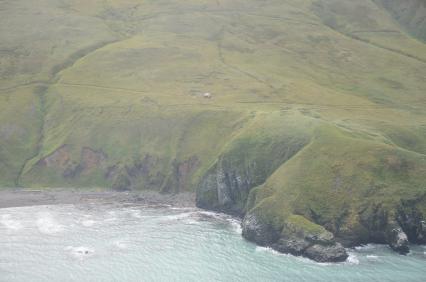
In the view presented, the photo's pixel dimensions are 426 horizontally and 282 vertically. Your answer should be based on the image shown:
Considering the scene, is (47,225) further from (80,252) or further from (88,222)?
(80,252)

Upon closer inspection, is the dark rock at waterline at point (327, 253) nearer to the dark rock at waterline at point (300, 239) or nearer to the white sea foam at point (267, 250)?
the dark rock at waterline at point (300, 239)

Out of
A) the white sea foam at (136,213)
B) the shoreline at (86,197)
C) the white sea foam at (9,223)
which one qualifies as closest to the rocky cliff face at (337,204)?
the white sea foam at (136,213)

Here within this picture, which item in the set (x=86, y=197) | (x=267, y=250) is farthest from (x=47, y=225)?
(x=267, y=250)

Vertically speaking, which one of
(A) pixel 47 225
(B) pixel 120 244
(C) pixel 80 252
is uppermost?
(B) pixel 120 244

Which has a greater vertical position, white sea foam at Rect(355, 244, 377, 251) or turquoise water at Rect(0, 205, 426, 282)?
white sea foam at Rect(355, 244, 377, 251)

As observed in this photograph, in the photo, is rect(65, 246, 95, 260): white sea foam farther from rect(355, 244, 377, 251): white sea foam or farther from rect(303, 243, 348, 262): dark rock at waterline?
rect(355, 244, 377, 251): white sea foam

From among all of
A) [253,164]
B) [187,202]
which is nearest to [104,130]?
[187,202]

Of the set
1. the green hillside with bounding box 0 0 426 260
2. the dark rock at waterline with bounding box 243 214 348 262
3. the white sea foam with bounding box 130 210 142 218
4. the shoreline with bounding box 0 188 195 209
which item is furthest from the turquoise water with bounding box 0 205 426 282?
the shoreline with bounding box 0 188 195 209

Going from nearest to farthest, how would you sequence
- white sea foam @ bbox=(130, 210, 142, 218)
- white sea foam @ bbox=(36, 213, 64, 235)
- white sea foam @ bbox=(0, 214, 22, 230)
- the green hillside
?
the green hillside → white sea foam @ bbox=(36, 213, 64, 235) → white sea foam @ bbox=(0, 214, 22, 230) → white sea foam @ bbox=(130, 210, 142, 218)
